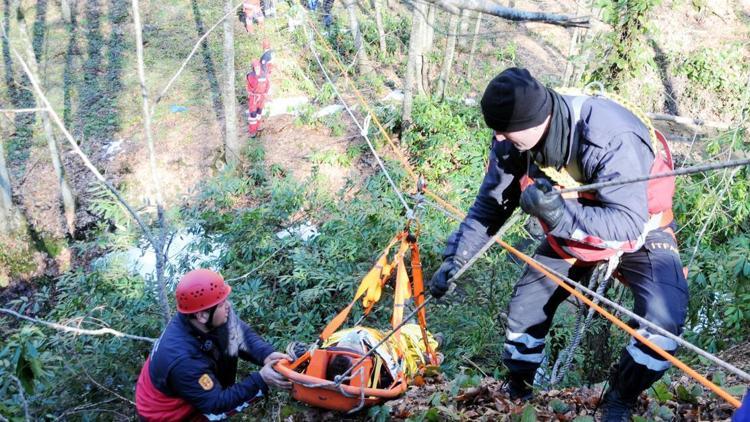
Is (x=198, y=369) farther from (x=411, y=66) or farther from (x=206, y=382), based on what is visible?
(x=411, y=66)

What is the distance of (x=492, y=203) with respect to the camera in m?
3.43

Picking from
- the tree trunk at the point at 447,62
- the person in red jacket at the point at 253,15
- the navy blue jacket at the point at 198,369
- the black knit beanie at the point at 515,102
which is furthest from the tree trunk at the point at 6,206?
the black knit beanie at the point at 515,102

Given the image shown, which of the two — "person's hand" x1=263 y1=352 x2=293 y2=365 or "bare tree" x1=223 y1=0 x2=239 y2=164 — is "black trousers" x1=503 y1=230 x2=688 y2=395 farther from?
"bare tree" x1=223 y1=0 x2=239 y2=164

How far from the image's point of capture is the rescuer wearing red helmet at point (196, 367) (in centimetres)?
339

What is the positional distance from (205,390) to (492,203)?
6.92 ft

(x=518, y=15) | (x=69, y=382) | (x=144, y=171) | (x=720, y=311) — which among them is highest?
(x=518, y=15)

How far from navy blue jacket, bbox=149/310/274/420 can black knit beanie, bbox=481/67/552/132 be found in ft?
7.40

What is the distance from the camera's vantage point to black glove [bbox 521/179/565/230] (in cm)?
241

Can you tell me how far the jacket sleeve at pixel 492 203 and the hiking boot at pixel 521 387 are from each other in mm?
792

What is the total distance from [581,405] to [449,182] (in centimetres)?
769

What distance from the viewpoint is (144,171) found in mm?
13656

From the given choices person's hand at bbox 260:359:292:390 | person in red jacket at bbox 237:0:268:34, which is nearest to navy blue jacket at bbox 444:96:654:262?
person's hand at bbox 260:359:292:390

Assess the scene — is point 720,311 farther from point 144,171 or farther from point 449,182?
point 144,171

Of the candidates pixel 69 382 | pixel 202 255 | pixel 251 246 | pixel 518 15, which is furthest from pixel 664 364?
pixel 202 255
